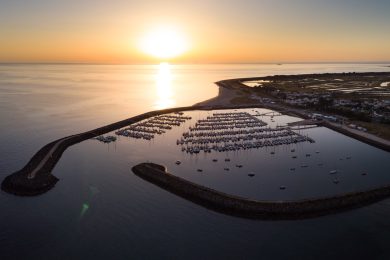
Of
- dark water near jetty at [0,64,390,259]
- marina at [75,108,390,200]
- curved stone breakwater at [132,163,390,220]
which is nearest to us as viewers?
dark water near jetty at [0,64,390,259]

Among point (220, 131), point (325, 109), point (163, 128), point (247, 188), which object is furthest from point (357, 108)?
point (247, 188)

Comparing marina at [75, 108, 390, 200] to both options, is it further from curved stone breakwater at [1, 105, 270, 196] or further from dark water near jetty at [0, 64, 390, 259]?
curved stone breakwater at [1, 105, 270, 196]

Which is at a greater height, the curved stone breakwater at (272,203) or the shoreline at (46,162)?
the shoreline at (46,162)

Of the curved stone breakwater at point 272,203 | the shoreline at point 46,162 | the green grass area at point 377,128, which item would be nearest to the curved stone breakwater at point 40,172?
the shoreline at point 46,162

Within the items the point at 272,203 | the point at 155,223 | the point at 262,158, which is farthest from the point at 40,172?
the point at 262,158

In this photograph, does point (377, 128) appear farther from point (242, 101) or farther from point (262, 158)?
Answer: point (242, 101)

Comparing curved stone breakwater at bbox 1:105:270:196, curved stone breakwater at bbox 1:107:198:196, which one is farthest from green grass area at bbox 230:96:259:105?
curved stone breakwater at bbox 1:107:198:196

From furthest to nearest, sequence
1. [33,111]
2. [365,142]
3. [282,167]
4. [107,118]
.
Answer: [33,111] → [107,118] → [365,142] → [282,167]

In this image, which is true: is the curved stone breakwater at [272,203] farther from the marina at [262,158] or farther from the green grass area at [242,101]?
the green grass area at [242,101]

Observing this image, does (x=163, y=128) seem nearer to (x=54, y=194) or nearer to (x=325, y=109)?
(x=54, y=194)
